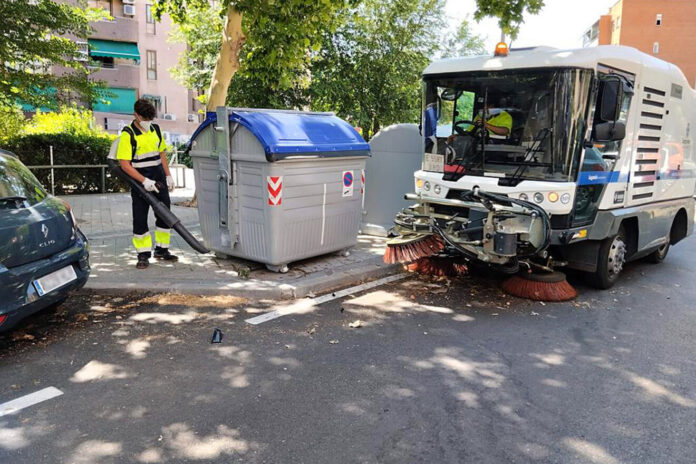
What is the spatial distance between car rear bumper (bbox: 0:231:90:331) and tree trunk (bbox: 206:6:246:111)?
576cm

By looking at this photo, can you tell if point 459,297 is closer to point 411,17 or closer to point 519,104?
point 519,104

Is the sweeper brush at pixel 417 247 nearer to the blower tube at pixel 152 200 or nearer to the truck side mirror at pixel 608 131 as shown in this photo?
the truck side mirror at pixel 608 131

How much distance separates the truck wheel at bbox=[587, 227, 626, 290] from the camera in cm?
629

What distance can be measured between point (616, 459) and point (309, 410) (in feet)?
5.78

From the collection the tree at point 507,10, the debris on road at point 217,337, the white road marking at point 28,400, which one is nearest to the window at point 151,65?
the tree at point 507,10

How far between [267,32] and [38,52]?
3622 mm

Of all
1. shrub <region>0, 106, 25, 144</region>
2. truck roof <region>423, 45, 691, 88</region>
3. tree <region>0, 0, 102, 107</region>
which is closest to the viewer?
truck roof <region>423, 45, 691, 88</region>

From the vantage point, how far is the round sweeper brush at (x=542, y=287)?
6.02 meters

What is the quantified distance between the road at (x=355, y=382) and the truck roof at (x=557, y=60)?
2414 mm

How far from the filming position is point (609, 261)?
6449 millimetres

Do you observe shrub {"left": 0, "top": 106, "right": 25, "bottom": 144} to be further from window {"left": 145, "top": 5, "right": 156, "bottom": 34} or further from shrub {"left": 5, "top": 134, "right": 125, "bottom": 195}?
window {"left": 145, "top": 5, "right": 156, "bottom": 34}

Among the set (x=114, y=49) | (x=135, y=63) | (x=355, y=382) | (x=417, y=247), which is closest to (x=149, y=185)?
(x=417, y=247)

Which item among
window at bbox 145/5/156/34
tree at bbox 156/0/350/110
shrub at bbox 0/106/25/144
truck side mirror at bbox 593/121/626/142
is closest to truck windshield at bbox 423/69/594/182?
truck side mirror at bbox 593/121/626/142

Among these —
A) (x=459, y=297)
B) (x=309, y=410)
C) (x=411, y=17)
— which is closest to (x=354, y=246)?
(x=459, y=297)
